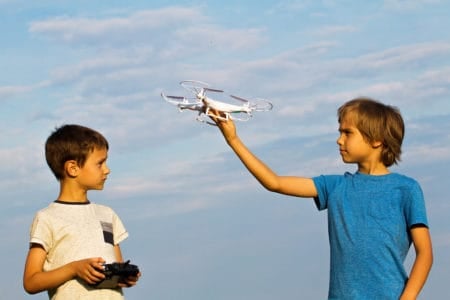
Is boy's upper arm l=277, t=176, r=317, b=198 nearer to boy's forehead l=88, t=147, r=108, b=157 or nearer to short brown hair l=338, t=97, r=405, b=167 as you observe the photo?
short brown hair l=338, t=97, r=405, b=167

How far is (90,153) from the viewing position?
8.12 metres

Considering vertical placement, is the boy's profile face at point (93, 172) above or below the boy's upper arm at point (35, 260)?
above

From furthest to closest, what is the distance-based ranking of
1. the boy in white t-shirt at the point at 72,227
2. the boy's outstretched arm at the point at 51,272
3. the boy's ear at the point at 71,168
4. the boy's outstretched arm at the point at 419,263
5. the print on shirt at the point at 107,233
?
the print on shirt at the point at 107,233 < the boy's ear at the point at 71,168 < the boy in white t-shirt at the point at 72,227 < the boy's outstretched arm at the point at 419,263 < the boy's outstretched arm at the point at 51,272

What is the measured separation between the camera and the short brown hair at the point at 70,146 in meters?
8.10

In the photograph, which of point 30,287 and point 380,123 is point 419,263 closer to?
point 380,123

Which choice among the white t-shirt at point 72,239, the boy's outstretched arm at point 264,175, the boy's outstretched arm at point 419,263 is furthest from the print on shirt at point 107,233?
the boy's outstretched arm at point 419,263

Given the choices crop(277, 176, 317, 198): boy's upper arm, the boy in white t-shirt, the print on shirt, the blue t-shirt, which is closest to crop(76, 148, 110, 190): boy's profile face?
the boy in white t-shirt

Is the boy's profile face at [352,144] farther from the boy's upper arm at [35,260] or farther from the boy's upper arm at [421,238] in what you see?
the boy's upper arm at [35,260]

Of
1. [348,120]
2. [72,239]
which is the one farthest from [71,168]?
[348,120]

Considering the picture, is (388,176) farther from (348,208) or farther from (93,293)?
(93,293)

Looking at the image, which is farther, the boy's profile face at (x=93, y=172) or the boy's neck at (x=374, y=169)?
the boy's neck at (x=374, y=169)

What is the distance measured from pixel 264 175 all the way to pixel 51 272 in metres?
1.93

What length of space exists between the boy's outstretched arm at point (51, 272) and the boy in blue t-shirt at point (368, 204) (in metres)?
1.52

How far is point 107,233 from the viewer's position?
8.23m
